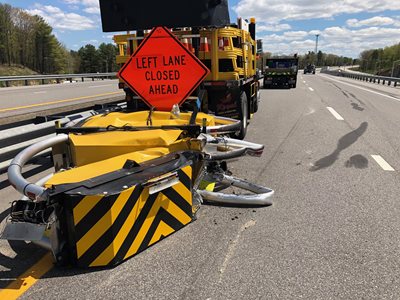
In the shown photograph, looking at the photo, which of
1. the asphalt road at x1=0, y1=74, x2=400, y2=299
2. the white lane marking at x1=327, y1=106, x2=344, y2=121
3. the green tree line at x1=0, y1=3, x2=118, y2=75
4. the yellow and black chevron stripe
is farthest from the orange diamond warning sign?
the green tree line at x1=0, y1=3, x2=118, y2=75

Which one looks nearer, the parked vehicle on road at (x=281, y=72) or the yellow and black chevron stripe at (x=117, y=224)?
the yellow and black chevron stripe at (x=117, y=224)

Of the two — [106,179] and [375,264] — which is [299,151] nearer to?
[375,264]

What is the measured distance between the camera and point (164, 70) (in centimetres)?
613

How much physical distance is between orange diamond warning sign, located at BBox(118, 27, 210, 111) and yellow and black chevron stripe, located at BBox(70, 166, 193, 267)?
9.04ft

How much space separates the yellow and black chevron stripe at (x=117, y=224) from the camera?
10.3ft

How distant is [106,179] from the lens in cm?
340

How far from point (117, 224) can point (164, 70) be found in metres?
3.45

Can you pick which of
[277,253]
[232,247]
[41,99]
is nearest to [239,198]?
[232,247]

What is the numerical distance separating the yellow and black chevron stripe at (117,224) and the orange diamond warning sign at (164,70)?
2.75 metres

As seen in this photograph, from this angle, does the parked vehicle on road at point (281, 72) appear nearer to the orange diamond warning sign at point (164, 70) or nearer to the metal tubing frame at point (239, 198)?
the orange diamond warning sign at point (164, 70)

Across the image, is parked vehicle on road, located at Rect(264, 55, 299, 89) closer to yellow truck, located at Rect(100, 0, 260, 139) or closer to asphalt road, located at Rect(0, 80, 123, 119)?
asphalt road, located at Rect(0, 80, 123, 119)

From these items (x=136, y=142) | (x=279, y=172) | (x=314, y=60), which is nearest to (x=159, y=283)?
(x=136, y=142)

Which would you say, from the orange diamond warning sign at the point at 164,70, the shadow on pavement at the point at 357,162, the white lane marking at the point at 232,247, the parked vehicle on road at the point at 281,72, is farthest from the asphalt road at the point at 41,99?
the parked vehicle on road at the point at 281,72

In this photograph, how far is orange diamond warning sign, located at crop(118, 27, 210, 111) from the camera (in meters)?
6.02
